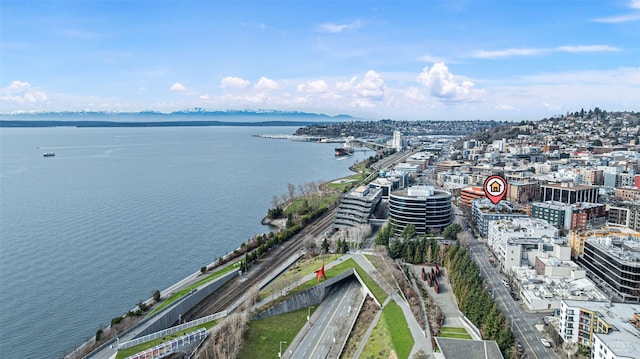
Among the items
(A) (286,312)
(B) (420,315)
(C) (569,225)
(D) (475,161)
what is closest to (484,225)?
(C) (569,225)

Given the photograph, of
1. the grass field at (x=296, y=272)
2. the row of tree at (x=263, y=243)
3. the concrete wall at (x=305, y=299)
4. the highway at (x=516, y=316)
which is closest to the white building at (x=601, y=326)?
the highway at (x=516, y=316)

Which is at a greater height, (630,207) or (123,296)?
(630,207)

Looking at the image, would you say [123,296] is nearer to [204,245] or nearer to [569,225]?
[204,245]

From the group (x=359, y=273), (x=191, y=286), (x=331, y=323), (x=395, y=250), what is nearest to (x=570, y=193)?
(x=395, y=250)

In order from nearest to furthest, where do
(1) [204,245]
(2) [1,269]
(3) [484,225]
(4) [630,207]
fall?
(2) [1,269] < (1) [204,245] < (3) [484,225] < (4) [630,207]

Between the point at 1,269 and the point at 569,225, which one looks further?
the point at 569,225

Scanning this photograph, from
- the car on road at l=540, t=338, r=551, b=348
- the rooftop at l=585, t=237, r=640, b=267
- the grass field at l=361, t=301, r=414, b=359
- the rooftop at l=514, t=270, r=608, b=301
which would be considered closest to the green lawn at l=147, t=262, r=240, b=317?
the grass field at l=361, t=301, r=414, b=359

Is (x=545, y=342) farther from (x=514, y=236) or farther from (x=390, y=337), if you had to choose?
(x=514, y=236)

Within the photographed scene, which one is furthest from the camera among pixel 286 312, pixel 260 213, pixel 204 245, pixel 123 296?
pixel 260 213
